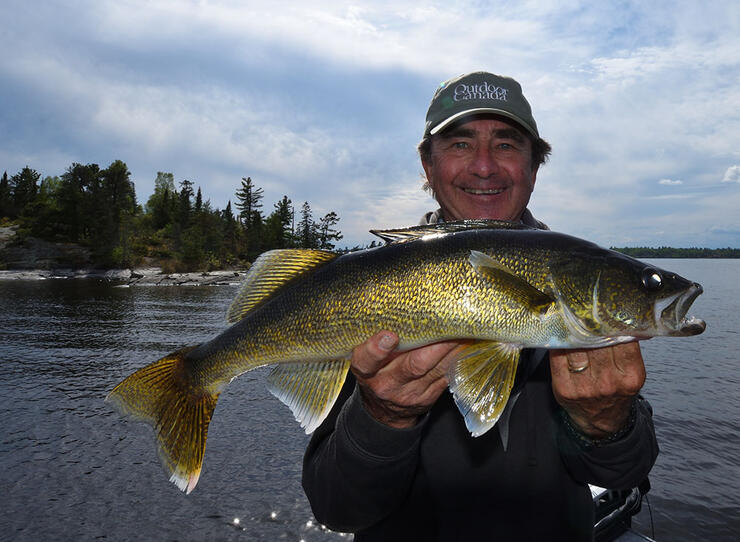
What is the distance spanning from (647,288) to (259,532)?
6946 mm

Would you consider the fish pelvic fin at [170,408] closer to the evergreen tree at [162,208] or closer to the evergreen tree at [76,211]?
the evergreen tree at [76,211]

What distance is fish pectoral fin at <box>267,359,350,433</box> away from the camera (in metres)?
2.64

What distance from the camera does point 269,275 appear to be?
9.54 feet

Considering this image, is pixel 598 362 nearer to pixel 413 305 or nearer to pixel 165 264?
pixel 413 305

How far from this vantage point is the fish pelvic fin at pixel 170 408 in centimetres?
279

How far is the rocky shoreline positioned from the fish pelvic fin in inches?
2136

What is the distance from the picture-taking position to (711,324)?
1144 inches

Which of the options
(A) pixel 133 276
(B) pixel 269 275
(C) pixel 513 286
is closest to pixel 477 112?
(C) pixel 513 286

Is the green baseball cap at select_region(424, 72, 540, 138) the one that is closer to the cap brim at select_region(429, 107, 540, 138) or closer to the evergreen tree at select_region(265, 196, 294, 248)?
the cap brim at select_region(429, 107, 540, 138)

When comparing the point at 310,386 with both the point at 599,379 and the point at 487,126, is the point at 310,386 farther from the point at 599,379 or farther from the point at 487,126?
the point at 487,126

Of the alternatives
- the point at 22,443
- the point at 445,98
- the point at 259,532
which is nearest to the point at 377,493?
the point at 445,98

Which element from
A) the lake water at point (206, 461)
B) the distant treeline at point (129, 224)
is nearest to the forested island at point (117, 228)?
the distant treeline at point (129, 224)

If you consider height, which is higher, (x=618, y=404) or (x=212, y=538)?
(x=618, y=404)

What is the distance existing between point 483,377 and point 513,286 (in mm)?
515
